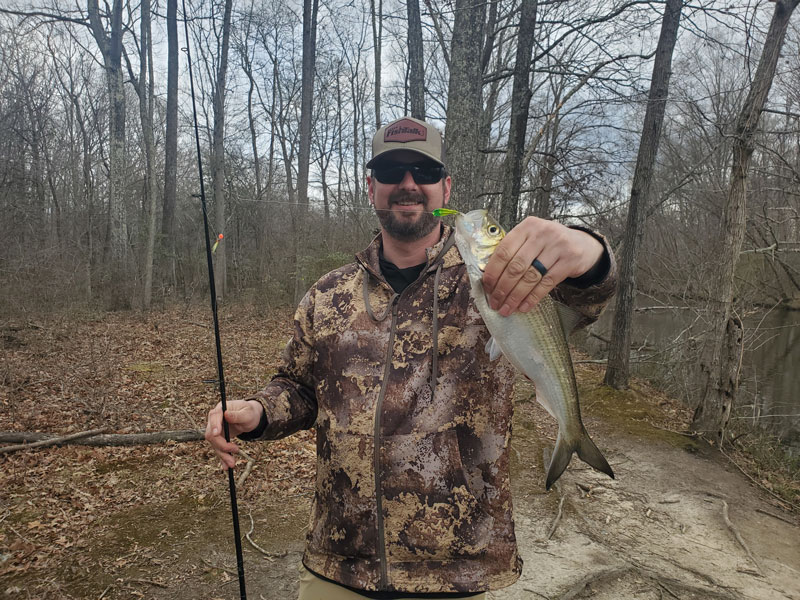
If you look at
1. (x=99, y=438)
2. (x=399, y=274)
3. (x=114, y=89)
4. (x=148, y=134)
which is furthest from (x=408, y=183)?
(x=148, y=134)

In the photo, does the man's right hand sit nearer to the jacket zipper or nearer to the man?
the man

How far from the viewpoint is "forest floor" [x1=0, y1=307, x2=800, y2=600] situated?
3.86 metres

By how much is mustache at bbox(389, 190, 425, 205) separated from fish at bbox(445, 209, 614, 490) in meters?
0.60

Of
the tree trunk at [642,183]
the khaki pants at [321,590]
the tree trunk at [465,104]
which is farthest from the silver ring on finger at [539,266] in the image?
the tree trunk at [642,183]

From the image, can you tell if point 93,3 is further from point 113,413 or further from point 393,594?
point 393,594

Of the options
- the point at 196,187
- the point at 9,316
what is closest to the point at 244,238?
the point at 196,187

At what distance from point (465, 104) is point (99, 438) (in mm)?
6201

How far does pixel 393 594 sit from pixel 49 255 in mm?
Result: 13997

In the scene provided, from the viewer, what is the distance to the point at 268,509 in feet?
16.4

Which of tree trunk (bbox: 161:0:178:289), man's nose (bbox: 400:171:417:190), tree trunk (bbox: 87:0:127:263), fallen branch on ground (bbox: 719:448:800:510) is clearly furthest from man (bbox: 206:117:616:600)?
tree trunk (bbox: 161:0:178:289)

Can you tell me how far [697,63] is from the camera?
31.1 feet

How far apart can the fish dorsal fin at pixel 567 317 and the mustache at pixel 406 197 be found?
82cm

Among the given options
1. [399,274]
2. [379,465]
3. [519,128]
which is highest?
[519,128]

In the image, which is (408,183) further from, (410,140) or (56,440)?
(56,440)
